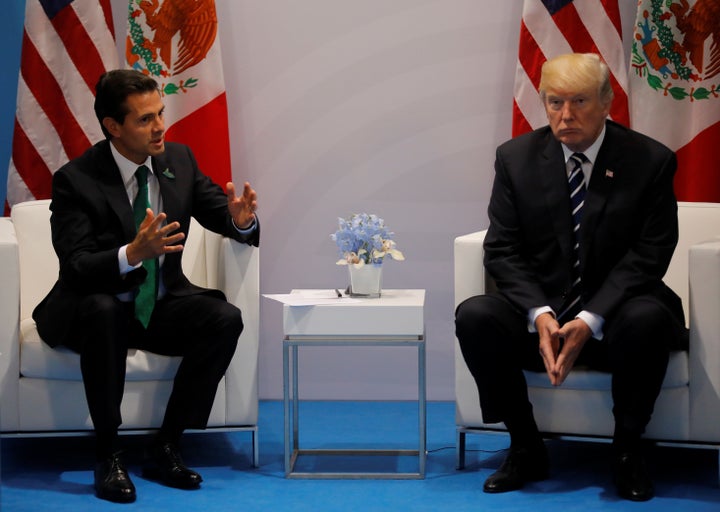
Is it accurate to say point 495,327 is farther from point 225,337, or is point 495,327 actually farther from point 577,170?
point 225,337

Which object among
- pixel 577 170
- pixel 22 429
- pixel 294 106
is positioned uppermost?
pixel 294 106

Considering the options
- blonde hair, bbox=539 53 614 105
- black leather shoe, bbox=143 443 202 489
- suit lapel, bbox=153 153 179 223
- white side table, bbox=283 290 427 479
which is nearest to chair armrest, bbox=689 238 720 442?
blonde hair, bbox=539 53 614 105

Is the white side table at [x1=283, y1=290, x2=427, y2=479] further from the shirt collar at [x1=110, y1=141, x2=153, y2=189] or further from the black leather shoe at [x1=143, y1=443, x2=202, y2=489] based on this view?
the shirt collar at [x1=110, y1=141, x2=153, y2=189]

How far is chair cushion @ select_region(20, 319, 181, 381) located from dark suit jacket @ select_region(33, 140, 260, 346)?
0.04 metres

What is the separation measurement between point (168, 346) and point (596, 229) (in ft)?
4.60

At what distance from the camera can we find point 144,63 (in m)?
4.19

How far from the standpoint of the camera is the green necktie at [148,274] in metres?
3.36

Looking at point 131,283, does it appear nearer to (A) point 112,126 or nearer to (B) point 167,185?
(B) point 167,185

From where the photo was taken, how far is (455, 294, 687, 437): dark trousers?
9.96ft

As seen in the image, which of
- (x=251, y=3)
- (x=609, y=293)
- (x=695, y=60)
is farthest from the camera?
(x=251, y=3)

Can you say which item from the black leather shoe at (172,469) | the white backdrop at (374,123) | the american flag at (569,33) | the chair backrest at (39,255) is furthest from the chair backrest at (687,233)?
the black leather shoe at (172,469)

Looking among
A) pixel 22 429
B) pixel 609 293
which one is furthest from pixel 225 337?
pixel 609 293

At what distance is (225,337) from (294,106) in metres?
1.40

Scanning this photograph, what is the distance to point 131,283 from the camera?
3260 mm
